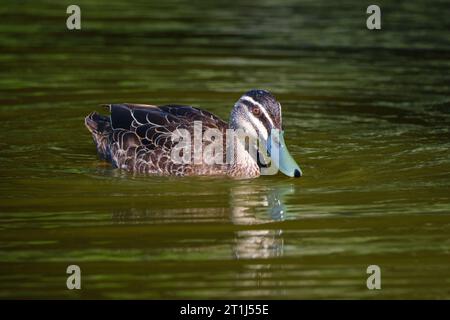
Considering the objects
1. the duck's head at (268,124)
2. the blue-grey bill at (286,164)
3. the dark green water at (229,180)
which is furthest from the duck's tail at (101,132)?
the blue-grey bill at (286,164)

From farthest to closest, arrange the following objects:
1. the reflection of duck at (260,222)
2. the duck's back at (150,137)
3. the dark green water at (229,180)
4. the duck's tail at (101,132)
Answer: the duck's tail at (101,132) → the duck's back at (150,137) → the reflection of duck at (260,222) → the dark green water at (229,180)

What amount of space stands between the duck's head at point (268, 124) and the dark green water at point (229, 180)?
26cm

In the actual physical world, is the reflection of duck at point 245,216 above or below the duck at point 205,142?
below

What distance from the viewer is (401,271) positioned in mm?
9367

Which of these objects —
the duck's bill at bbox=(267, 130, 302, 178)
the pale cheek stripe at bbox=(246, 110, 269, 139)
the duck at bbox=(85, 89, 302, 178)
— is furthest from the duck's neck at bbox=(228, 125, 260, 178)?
the duck's bill at bbox=(267, 130, 302, 178)

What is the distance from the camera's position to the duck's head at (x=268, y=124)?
11.8 m

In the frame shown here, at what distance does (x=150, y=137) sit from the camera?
12.3 meters

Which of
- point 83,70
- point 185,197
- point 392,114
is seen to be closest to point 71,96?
point 83,70

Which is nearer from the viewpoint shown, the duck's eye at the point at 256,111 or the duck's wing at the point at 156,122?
the duck's eye at the point at 256,111

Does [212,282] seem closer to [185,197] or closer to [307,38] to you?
[185,197]

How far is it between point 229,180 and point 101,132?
73.8 inches

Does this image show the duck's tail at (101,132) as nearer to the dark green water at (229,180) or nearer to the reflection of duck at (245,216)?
the dark green water at (229,180)

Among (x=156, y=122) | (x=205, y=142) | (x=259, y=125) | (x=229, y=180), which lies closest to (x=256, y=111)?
(x=259, y=125)

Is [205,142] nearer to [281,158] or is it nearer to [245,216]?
[281,158]
